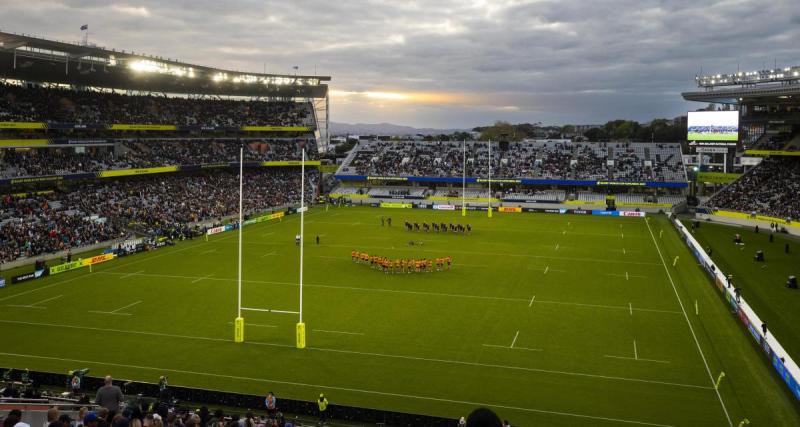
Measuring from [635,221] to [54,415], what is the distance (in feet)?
197

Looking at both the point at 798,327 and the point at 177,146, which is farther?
→ the point at 177,146

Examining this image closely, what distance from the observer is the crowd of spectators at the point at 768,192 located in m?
52.9

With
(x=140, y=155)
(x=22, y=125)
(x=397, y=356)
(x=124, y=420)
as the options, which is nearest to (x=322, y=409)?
(x=397, y=356)

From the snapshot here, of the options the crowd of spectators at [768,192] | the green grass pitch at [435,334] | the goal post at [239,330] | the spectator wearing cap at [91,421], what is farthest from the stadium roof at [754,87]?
the spectator wearing cap at [91,421]

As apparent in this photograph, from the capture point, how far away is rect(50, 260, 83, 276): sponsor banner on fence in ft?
113

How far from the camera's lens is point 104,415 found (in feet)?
31.7

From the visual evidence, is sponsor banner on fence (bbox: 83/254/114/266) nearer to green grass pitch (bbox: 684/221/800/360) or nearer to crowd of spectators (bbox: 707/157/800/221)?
green grass pitch (bbox: 684/221/800/360)

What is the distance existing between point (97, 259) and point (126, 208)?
46.7 ft

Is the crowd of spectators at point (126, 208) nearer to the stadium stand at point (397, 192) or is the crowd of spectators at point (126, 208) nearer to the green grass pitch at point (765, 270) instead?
the stadium stand at point (397, 192)

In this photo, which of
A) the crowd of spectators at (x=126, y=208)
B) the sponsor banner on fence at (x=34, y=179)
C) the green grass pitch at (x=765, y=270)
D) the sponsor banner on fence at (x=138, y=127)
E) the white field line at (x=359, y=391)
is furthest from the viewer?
the sponsor banner on fence at (x=138, y=127)

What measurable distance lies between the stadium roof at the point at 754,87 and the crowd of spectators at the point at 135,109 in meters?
49.9

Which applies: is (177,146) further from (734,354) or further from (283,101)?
(734,354)

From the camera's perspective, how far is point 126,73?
193 feet

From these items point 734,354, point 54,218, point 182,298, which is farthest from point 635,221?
point 54,218
